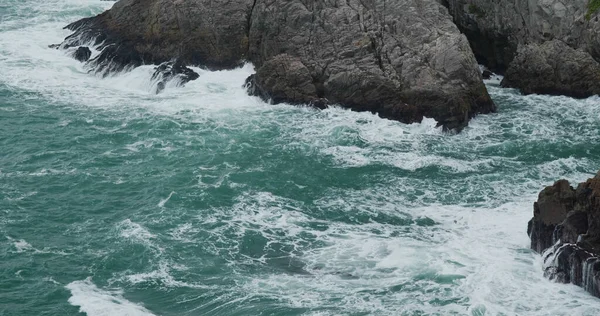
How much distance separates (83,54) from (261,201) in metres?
28.8

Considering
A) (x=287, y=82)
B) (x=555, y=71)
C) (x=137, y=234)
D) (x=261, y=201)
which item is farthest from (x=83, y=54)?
(x=555, y=71)

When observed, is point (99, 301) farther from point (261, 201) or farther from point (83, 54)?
point (83, 54)

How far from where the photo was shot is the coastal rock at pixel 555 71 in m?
59.0

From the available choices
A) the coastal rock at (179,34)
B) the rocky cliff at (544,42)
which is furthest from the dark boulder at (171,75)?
the rocky cliff at (544,42)

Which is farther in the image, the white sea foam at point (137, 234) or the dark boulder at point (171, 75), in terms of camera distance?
the dark boulder at point (171, 75)

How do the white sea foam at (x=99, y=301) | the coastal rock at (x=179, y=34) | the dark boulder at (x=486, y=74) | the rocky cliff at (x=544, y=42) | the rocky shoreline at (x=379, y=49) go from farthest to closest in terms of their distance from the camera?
the coastal rock at (x=179, y=34) → the dark boulder at (x=486, y=74) → the rocky cliff at (x=544, y=42) → the rocky shoreline at (x=379, y=49) → the white sea foam at (x=99, y=301)

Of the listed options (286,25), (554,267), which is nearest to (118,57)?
(286,25)

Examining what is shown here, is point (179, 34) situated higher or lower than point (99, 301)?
higher

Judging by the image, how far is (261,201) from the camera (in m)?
47.4

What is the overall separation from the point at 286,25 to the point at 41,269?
1084 inches

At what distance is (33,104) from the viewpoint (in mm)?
61781

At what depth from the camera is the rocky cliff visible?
59250 mm

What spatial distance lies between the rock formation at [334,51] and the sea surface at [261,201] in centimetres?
131

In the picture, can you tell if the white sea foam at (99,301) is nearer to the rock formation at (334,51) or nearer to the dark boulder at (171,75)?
the rock formation at (334,51)
